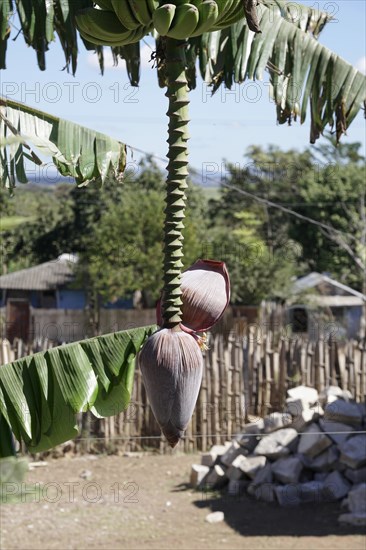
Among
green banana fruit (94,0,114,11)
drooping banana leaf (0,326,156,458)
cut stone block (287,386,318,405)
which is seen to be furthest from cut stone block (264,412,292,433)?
green banana fruit (94,0,114,11)

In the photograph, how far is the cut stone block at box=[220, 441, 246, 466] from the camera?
8.27m

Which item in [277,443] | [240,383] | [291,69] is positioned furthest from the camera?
[240,383]

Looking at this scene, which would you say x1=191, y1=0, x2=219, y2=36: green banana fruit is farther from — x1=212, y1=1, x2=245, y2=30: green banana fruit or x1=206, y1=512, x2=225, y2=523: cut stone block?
x1=206, y1=512, x2=225, y2=523: cut stone block

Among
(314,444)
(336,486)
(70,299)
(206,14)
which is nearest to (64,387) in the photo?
(206,14)

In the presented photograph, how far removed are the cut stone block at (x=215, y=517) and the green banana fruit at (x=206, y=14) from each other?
642cm

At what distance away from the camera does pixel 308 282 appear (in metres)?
24.1

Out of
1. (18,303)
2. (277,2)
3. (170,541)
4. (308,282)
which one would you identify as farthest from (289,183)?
(277,2)

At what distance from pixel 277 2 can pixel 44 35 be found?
3.75ft

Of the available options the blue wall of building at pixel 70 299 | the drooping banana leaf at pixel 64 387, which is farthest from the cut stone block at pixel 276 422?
the blue wall of building at pixel 70 299

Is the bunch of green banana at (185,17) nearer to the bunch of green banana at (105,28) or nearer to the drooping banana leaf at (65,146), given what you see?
the bunch of green banana at (105,28)

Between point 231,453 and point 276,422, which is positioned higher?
point 276,422

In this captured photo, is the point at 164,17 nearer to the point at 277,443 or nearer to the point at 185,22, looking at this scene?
the point at 185,22

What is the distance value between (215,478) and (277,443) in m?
0.74

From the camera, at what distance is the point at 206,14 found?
1108 mm
